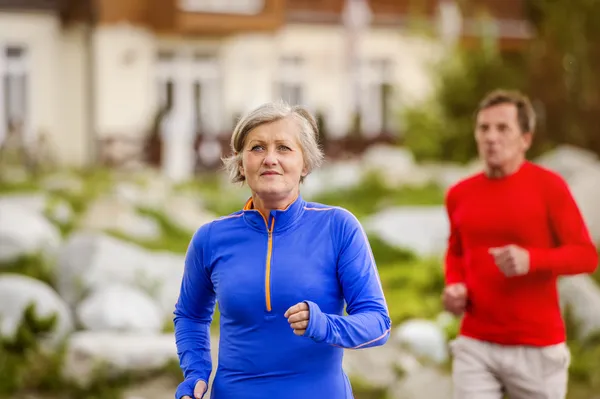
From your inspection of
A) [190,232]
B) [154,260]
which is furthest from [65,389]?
[190,232]

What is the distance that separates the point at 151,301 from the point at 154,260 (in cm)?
102

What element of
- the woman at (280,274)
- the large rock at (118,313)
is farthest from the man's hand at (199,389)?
the large rock at (118,313)

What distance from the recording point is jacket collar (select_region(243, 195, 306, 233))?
349cm

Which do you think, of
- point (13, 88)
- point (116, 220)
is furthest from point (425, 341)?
point (13, 88)

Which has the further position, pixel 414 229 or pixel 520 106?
pixel 414 229

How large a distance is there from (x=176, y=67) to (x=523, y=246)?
24.6 metres

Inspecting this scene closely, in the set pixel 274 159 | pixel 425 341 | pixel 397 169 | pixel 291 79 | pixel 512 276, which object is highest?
pixel 274 159

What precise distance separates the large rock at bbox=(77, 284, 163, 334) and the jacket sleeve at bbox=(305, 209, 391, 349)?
6.10 metres

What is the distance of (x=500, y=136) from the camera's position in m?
5.10

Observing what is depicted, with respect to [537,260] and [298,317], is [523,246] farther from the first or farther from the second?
[298,317]

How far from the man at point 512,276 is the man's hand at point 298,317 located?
6.44 feet

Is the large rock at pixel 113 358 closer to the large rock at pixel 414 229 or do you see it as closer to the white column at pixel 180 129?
the large rock at pixel 414 229

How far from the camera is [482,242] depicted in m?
5.10

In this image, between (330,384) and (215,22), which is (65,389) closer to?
(330,384)
